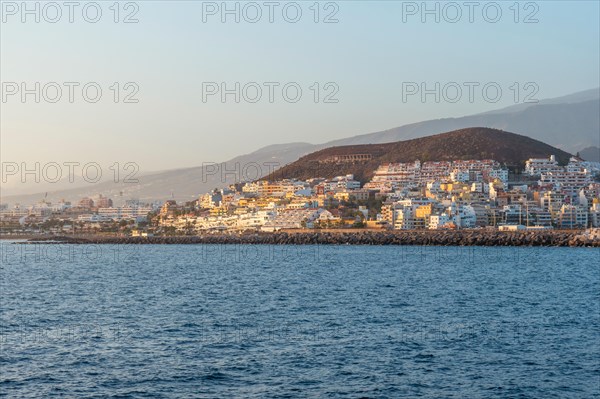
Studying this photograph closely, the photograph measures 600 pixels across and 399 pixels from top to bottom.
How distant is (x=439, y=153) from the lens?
154 m

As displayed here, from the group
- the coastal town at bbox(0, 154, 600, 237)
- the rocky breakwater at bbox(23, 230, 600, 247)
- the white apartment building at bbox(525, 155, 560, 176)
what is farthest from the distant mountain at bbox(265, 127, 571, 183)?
the rocky breakwater at bbox(23, 230, 600, 247)

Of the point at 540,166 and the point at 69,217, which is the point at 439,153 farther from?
the point at 69,217

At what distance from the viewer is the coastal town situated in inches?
3991

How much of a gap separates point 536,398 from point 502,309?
13402 millimetres

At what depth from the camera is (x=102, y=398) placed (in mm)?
17391

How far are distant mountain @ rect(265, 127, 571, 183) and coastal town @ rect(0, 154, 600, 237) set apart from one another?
4.13 meters

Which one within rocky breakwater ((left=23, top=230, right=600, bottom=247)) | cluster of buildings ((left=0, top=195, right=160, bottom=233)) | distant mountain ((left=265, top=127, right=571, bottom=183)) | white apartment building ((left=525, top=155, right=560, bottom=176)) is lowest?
rocky breakwater ((left=23, top=230, right=600, bottom=247))

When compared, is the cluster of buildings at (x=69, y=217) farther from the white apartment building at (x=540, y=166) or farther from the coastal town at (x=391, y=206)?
the white apartment building at (x=540, y=166)

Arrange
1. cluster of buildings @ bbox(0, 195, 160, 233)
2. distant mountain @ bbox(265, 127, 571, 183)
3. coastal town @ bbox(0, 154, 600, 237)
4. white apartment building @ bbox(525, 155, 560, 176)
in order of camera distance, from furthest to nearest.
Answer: distant mountain @ bbox(265, 127, 571, 183), cluster of buildings @ bbox(0, 195, 160, 233), white apartment building @ bbox(525, 155, 560, 176), coastal town @ bbox(0, 154, 600, 237)

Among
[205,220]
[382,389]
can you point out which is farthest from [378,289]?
[205,220]

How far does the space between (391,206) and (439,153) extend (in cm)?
5007

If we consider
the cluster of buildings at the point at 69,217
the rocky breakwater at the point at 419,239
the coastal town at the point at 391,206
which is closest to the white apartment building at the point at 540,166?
the coastal town at the point at 391,206

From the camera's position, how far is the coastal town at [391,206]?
333ft

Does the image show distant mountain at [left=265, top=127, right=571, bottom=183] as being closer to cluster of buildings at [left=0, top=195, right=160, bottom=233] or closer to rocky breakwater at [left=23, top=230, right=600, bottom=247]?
cluster of buildings at [left=0, top=195, right=160, bottom=233]
